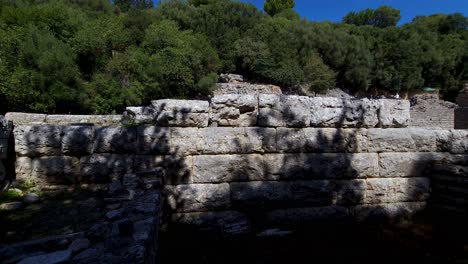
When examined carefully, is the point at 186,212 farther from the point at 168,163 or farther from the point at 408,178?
the point at 408,178

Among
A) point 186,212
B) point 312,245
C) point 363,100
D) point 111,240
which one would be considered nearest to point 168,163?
point 186,212

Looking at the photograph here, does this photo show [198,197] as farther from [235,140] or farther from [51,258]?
[51,258]

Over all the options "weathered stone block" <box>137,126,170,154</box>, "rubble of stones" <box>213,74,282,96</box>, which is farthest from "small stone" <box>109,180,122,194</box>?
"rubble of stones" <box>213,74,282,96</box>

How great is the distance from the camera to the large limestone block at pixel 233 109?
4.32 m

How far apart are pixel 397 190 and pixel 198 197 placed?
3257 mm

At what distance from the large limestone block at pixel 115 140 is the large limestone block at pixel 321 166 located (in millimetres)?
2011

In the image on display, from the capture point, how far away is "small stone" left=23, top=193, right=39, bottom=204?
3.44 meters

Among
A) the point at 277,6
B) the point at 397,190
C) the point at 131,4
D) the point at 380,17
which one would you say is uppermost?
the point at 277,6

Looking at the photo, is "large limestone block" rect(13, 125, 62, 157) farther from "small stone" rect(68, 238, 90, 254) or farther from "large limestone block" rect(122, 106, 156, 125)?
"small stone" rect(68, 238, 90, 254)

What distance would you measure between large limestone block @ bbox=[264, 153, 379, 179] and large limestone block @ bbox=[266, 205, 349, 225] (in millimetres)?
499

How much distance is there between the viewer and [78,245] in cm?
210

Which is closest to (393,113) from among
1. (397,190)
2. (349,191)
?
(397,190)

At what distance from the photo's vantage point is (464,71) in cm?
4747

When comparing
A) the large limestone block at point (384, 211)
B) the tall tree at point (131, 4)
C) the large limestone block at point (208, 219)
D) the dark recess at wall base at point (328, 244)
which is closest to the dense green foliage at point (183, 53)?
the tall tree at point (131, 4)
